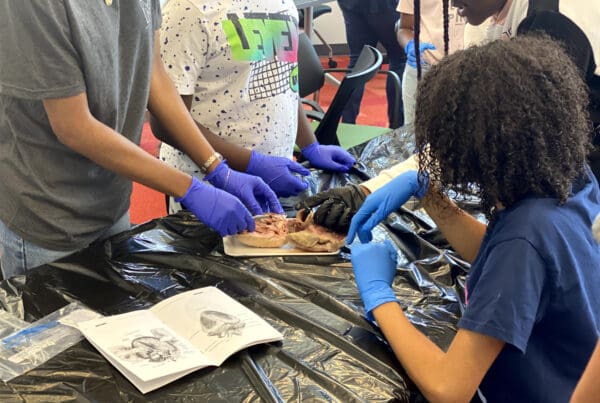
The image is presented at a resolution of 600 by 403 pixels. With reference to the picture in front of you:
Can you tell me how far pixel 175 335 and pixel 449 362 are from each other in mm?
417

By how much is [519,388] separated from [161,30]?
1.11 metres

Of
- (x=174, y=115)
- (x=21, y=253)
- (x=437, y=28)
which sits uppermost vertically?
(x=437, y=28)

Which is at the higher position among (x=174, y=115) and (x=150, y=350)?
(x=174, y=115)

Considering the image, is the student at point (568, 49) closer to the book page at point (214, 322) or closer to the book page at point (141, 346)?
the book page at point (214, 322)

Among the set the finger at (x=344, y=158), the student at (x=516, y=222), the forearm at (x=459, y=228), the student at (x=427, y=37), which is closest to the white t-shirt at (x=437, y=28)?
the student at (x=427, y=37)

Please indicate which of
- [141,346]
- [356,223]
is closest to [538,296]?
[356,223]

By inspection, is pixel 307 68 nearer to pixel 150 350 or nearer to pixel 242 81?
pixel 242 81

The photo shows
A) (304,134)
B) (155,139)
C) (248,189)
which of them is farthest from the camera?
(155,139)

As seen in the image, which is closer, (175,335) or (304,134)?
(175,335)

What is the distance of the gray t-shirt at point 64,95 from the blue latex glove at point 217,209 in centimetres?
19

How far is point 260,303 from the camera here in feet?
3.37

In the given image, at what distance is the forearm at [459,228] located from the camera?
1.15 metres

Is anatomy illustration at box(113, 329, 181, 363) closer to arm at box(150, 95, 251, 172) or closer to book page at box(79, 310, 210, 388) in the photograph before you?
book page at box(79, 310, 210, 388)

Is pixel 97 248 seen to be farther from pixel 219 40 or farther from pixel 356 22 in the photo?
pixel 356 22
